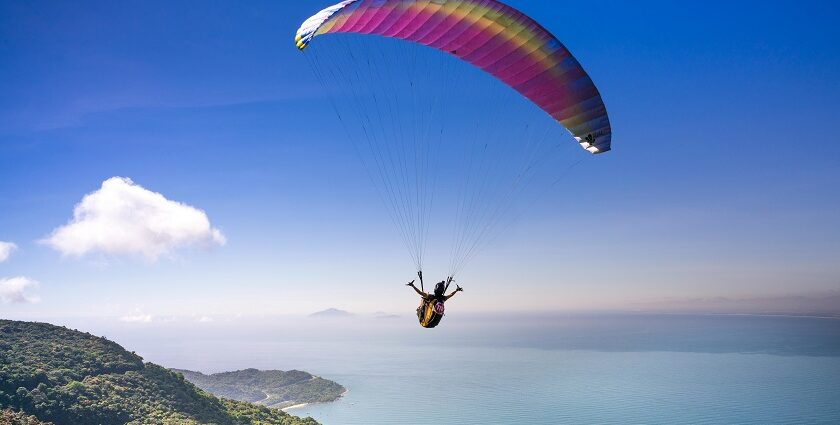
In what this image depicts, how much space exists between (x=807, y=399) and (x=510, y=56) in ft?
364

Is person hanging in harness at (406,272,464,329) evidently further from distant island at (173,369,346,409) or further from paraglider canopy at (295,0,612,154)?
distant island at (173,369,346,409)

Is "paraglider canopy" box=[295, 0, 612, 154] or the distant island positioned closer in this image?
"paraglider canopy" box=[295, 0, 612, 154]

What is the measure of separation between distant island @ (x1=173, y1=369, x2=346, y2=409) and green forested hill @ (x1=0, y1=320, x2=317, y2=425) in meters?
55.8

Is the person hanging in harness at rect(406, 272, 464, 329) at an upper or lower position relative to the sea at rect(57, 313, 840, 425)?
upper

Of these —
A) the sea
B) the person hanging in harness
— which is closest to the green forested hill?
the person hanging in harness

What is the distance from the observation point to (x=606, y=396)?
102m

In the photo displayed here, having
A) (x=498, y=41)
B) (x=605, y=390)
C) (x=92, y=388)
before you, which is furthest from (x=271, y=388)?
(x=498, y=41)

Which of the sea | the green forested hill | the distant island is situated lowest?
the sea

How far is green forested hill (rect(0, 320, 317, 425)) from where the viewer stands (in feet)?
110

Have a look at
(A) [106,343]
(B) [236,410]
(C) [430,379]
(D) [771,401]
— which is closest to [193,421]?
(B) [236,410]

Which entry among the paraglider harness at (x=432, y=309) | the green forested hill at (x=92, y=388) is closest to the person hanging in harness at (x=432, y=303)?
the paraglider harness at (x=432, y=309)

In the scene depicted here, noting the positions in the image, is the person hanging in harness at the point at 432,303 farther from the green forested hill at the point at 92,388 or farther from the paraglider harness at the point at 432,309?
the green forested hill at the point at 92,388

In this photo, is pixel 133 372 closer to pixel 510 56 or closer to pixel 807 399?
pixel 510 56

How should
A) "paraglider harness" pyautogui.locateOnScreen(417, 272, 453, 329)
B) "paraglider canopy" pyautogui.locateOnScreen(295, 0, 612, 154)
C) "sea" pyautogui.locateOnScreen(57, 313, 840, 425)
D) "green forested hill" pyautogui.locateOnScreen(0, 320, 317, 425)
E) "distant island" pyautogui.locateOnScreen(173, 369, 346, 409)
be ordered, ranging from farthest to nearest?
"distant island" pyautogui.locateOnScreen(173, 369, 346, 409)
"sea" pyautogui.locateOnScreen(57, 313, 840, 425)
"green forested hill" pyautogui.locateOnScreen(0, 320, 317, 425)
"paraglider harness" pyautogui.locateOnScreen(417, 272, 453, 329)
"paraglider canopy" pyautogui.locateOnScreen(295, 0, 612, 154)
